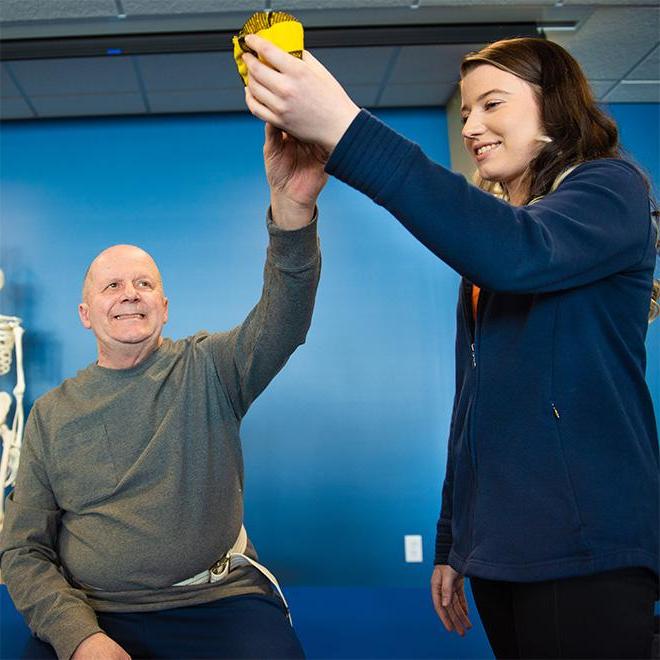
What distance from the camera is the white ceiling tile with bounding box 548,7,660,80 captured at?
3.40m

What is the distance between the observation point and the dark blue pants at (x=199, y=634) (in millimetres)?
1406

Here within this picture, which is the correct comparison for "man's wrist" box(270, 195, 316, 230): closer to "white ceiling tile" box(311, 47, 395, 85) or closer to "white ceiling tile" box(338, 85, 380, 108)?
"white ceiling tile" box(311, 47, 395, 85)

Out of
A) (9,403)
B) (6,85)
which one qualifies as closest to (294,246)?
(9,403)

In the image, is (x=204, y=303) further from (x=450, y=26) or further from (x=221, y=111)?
(x=450, y=26)

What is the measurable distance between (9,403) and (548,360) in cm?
323

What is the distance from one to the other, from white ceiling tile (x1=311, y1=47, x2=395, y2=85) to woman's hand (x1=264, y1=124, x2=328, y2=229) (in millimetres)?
2710

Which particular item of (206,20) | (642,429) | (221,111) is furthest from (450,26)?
(642,429)

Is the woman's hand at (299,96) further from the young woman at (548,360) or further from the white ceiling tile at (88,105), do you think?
the white ceiling tile at (88,105)

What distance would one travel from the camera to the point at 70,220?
4.11 meters

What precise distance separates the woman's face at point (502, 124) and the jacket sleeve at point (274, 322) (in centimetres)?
29

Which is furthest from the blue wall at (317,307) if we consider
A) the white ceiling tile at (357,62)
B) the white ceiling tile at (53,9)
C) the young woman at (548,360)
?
the young woman at (548,360)

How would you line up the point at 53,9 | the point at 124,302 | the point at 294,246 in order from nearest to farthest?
the point at 294,246 → the point at 124,302 → the point at 53,9

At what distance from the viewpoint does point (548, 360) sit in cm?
92

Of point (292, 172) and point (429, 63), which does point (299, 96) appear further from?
point (429, 63)
